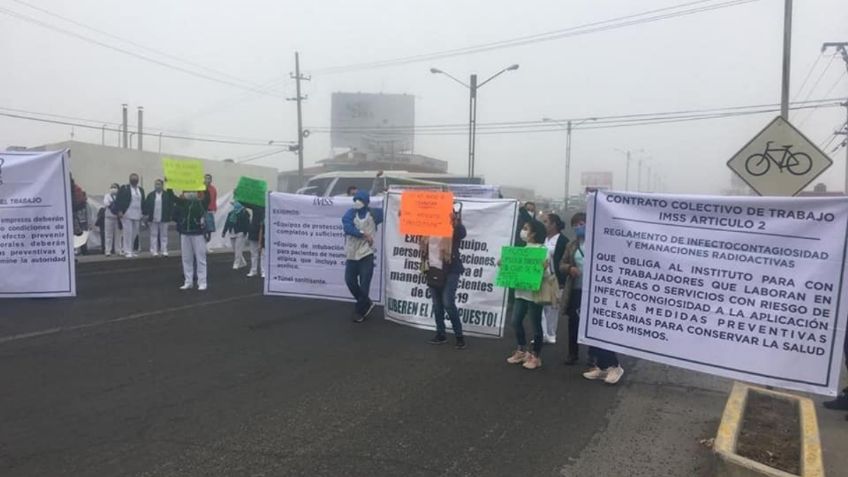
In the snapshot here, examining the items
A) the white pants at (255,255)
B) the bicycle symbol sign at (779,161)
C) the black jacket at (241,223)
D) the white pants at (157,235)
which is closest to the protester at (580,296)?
the bicycle symbol sign at (779,161)

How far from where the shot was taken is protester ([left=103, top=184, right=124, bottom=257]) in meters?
15.8

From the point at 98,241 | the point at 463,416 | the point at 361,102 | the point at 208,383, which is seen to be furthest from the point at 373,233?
the point at 361,102

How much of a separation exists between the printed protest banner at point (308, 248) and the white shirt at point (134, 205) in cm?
665

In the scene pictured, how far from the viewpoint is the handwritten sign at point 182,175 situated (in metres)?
11.5

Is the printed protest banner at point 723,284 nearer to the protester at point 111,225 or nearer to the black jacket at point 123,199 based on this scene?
the black jacket at point 123,199

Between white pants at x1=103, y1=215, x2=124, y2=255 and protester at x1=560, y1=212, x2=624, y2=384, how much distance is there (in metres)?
12.8

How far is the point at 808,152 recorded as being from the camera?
8.38 metres

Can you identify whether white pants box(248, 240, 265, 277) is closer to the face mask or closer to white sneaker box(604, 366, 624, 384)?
the face mask

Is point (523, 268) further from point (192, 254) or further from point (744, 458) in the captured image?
point (192, 254)

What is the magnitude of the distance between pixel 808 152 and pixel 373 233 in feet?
18.2

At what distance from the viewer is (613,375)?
6.59 meters

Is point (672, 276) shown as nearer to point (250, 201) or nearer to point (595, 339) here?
point (595, 339)

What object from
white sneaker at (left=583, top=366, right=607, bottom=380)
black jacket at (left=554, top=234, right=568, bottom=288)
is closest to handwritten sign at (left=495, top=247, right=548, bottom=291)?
black jacket at (left=554, top=234, right=568, bottom=288)

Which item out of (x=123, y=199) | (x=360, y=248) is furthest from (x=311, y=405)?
(x=123, y=199)
